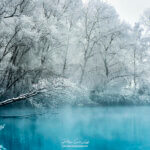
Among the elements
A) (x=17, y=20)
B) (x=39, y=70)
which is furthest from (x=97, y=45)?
(x=17, y=20)

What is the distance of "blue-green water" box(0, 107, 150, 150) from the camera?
11.1 m

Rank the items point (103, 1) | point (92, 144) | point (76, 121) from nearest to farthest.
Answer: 1. point (92, 144)
2. point (76, 121)
3. point (103, 1)

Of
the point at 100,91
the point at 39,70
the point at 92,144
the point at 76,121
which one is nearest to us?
the point at 92,144

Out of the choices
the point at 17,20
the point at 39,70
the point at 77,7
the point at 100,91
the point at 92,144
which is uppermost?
the point at 77,7

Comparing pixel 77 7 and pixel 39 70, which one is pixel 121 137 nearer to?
pixel 39 70

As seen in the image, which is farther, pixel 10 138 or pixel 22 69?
pixel 22 69

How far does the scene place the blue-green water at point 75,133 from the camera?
1107cm

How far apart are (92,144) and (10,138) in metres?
3.80

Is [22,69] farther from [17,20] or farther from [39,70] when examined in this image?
[17,20]

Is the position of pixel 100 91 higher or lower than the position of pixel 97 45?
lower

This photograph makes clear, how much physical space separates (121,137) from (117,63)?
17.3 meters

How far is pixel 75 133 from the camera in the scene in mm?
13336

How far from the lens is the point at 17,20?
1728 cm

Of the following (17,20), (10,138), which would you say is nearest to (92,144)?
(10,138)
